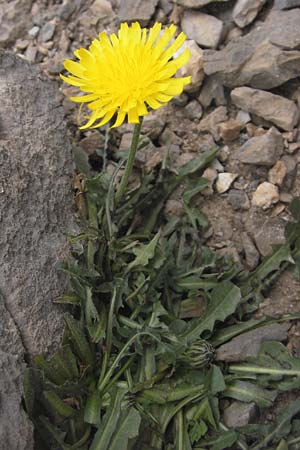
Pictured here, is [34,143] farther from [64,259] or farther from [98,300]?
[98,300]

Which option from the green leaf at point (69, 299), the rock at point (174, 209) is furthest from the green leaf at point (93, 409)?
the rock at point (174, 209)

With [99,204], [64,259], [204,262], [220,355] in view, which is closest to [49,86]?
[99,204]

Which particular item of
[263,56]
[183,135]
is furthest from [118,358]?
[263,56]

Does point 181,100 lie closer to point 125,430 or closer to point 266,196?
point 266,196

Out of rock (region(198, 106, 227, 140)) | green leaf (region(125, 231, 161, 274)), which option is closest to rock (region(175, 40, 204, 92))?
rock (region(198, 106, 227, 140))

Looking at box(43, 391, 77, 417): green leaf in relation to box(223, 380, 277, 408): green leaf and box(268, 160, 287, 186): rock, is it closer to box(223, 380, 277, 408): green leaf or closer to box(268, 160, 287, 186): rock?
box(223, 380, 277, 408): green leaf

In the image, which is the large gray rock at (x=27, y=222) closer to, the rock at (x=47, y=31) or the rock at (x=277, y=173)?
the rock at (x=47, y=31)
